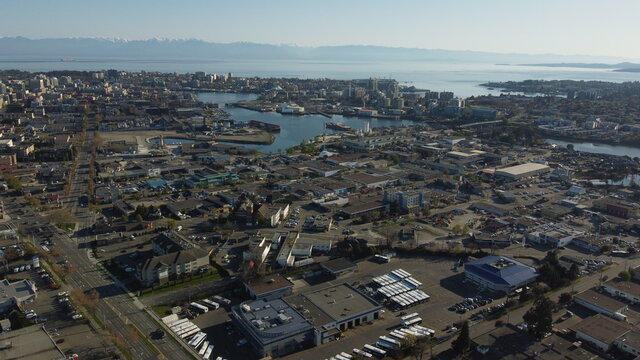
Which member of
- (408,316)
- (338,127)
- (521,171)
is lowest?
(408,316)

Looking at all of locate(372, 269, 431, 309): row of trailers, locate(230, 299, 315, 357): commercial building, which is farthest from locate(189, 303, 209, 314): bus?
locate(372, 269, 431, 309): row of trailers

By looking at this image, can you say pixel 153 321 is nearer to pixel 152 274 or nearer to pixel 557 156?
pixel 152 274

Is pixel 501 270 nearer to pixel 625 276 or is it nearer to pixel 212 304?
pixel 625 276

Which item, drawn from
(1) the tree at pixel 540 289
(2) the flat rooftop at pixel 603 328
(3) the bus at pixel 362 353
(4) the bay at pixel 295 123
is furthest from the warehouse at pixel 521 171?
(3) the bus at pixel 362 353

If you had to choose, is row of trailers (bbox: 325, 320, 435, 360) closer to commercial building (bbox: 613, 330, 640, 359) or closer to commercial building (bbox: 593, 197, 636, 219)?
commercial building (bbox: 613, 330, 640, 359)

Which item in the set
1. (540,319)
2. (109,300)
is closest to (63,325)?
(109,300)
